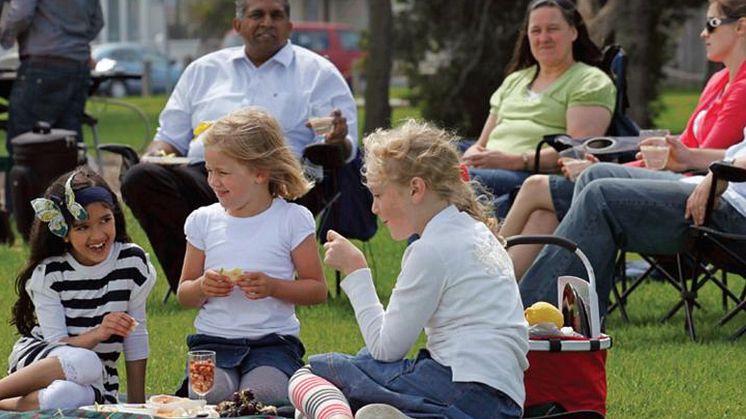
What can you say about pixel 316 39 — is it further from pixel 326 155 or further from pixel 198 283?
pixel 198 283

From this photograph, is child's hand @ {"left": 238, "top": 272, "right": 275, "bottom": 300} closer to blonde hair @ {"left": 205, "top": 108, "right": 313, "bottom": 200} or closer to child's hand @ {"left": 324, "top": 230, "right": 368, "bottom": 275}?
blonde hair @ {"left": 205, "top": 108, "right": 313, "bottom": 200}

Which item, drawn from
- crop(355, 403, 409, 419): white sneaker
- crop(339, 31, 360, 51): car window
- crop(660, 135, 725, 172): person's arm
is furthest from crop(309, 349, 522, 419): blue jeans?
crop(339, 31, 360, 51): car window

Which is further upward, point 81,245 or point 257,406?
point 81,245

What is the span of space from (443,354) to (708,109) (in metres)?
2.77

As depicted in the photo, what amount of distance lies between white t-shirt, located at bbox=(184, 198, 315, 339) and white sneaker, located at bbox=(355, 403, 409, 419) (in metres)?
0.94

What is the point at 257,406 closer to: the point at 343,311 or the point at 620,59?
the point at 343,311

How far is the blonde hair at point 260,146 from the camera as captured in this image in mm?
4586

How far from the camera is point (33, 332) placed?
467cm

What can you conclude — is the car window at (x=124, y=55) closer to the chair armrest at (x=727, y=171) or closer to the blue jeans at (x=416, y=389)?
the chair armrest at (x=727, y=171)

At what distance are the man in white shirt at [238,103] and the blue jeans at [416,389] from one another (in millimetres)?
2603

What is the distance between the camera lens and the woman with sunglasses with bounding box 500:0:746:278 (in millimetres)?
6012

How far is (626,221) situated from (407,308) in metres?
2.06

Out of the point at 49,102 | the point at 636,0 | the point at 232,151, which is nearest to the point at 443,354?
the point at 232,151

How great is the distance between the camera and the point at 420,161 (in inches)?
154
